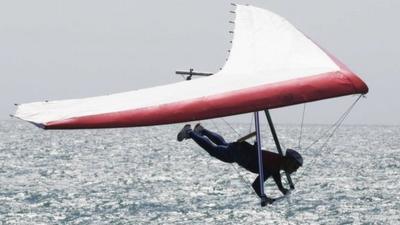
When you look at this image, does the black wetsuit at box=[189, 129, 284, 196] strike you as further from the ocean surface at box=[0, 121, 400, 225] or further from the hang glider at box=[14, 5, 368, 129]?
the ocean surface at box=[0, 121, 400, 225]

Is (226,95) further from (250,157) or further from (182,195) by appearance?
(182,195)

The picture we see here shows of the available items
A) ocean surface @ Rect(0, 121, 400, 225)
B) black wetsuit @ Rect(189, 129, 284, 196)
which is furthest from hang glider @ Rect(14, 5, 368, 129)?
ocean surface @ Rect(0, 121, 400, 225)

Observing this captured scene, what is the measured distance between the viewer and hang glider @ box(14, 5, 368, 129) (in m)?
13.8

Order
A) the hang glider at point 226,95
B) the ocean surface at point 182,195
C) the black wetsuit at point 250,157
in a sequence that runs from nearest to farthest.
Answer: the hang glider at point 226,95
the black wetsuit at point 250,157
the ocean surface at point 182,195

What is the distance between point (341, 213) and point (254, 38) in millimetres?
49278

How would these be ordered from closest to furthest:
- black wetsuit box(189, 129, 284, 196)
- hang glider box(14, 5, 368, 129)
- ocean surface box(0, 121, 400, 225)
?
hang glider box(14, 5, 368, 129) → black wetsuit box(189, 129, 284, 196) → ocean surface box(0, 121, 400, 225)

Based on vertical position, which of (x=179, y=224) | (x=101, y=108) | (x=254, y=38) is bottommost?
(x=179, y=224)

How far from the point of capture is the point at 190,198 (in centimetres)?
7844

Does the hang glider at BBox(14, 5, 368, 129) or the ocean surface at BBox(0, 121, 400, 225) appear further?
the ocean surface at BBox(0, 121, 400, 225)

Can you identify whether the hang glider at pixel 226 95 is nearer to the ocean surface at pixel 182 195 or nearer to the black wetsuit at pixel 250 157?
the black wetsuit at pixel 250 157

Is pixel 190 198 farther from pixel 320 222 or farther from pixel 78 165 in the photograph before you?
pixel 78 165

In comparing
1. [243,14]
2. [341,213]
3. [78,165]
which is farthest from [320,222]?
[78,165]

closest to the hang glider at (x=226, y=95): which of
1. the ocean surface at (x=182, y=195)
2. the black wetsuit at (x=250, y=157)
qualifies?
the black wetsuit at (x=250, y=157)

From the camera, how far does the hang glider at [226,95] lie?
13.8 metres
